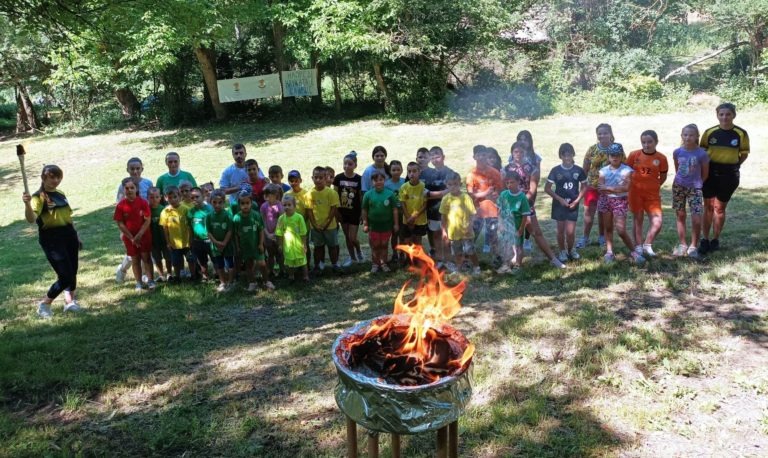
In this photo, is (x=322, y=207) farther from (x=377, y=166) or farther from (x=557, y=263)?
(x=557, y=263)

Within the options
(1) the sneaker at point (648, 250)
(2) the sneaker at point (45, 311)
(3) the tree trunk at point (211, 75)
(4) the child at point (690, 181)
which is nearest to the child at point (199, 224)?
(2) the sneaker at point (45, 311)

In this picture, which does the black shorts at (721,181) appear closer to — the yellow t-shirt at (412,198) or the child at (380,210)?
the yellow t-shirt at (412,198)

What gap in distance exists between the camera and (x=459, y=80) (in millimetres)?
20734

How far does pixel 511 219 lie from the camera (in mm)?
6711

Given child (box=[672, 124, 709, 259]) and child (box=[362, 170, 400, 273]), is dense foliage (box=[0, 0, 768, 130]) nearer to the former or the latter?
child (box=[362, 170, 400, 273])

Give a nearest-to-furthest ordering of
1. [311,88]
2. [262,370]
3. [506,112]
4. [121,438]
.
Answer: [121,438] → [262,370] → [506,112] → [311,88]

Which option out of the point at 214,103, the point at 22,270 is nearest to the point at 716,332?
the point at 22,270

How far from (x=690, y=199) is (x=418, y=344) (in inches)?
204

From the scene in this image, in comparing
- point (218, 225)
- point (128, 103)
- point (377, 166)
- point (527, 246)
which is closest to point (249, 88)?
point (128, 103)

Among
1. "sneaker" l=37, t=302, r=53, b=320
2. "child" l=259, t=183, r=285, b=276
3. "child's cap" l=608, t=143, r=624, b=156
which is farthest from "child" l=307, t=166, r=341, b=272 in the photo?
"child's cap" l=608, t=143, r=624, b=156

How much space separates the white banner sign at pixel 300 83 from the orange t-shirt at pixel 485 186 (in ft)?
51.8

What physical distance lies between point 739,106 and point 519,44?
7.25 m

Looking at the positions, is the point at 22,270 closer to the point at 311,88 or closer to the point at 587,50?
the point at 311,88

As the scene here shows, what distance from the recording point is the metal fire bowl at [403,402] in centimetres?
247
